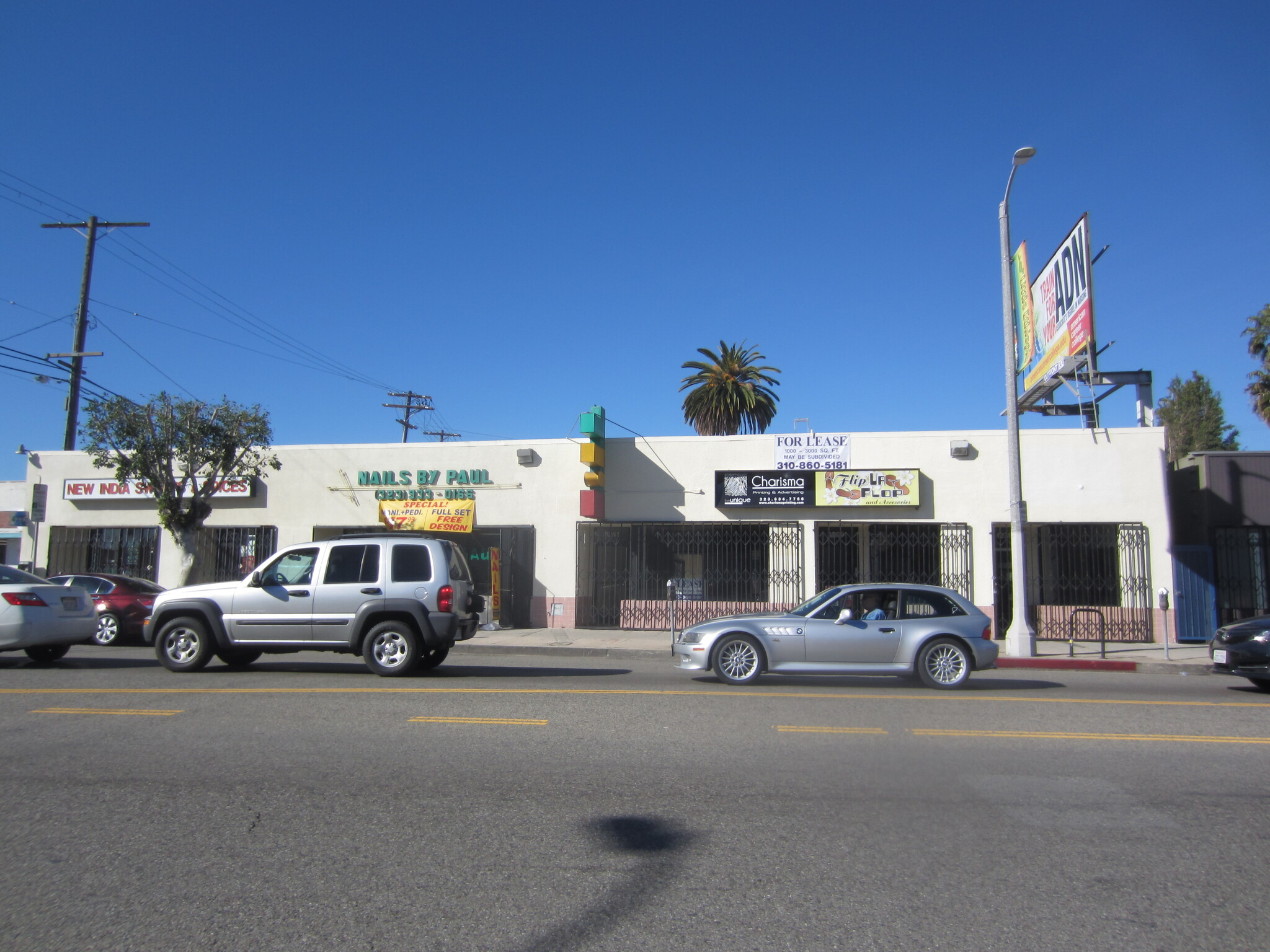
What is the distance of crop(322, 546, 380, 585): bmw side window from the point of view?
39.7 ft

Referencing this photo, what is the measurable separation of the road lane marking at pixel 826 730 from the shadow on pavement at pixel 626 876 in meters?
3.07

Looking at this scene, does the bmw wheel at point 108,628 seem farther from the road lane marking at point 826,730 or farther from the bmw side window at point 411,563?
the road lane marking at point 826,730

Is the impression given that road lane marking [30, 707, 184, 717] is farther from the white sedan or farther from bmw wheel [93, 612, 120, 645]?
bmw wheel [93, 612, 120, 645]

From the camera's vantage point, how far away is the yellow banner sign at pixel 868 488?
21438mm

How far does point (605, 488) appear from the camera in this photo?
23.1 m

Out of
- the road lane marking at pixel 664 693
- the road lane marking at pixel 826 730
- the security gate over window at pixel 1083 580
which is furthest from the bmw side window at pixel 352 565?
the security gate over window at pixel 1083 580

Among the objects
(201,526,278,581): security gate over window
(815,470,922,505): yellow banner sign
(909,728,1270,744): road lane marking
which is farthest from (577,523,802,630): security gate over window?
(909,728,1270,744): road lane marking

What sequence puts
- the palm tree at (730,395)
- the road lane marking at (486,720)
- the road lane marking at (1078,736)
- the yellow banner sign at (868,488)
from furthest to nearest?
the palm tree at (730,395) < the yellow banner sign at (868,488) < the road lane marking at (486,720) < the road lane marking at (1078,736)

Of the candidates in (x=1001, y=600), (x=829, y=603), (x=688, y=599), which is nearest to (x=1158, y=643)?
(x=1001, y=600)

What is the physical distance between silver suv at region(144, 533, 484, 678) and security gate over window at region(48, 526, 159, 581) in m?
14.2

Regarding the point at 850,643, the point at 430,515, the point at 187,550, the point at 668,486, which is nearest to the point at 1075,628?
the point at 668,486

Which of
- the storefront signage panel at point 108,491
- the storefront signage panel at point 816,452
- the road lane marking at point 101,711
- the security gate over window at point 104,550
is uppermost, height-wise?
the storefront signage panel at point 816,452

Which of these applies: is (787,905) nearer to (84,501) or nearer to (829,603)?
(829,603)

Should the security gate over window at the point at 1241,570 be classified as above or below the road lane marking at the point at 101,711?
above
